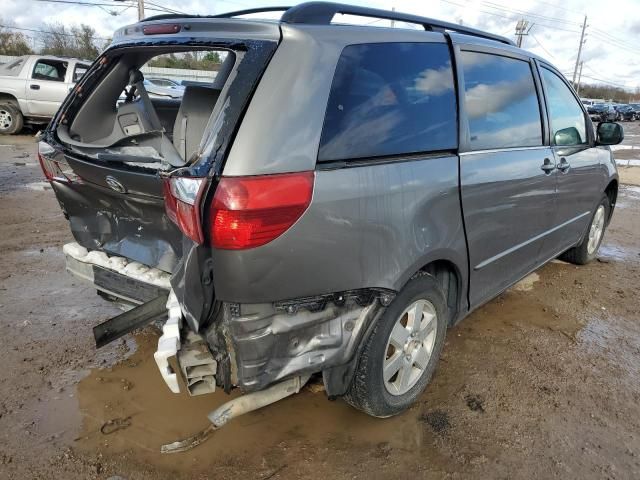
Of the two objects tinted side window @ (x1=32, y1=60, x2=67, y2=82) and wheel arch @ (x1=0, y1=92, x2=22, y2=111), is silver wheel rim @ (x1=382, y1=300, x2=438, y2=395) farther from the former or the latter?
wheel arch @ (x1=0, y1=92, x2=22, y2=111)

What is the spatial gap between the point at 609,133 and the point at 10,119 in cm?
1419

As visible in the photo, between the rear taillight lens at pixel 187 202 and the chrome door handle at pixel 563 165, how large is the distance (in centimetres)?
281

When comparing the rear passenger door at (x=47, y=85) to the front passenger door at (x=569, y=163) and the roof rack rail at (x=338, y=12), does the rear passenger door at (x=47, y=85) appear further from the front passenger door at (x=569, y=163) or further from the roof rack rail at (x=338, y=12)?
the roof rack rail at (x=338, y=12)

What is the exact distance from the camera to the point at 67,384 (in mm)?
2838

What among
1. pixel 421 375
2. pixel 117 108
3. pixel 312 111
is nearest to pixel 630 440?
pixel 421 375

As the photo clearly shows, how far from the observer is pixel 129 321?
2385 millimetres

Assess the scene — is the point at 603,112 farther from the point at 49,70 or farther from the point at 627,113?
the point at 49,70

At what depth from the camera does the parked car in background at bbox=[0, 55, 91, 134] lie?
12.7 m

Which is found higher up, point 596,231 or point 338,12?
point 338,12

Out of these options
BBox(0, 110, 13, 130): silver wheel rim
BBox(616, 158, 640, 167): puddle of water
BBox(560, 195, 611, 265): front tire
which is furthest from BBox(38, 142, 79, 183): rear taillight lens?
BBox(616, 158, 640, 167): puddle of water

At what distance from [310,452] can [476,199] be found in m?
1.54

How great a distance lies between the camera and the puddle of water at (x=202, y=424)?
2367mm

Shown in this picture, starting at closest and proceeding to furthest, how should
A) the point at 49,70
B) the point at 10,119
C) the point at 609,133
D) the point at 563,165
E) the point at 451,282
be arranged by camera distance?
the point at 451,282 < the point at 563,165 < the point at 609,133 < the point at 49,70 < the point at 10,119

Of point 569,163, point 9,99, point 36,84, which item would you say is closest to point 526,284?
point 569,163
